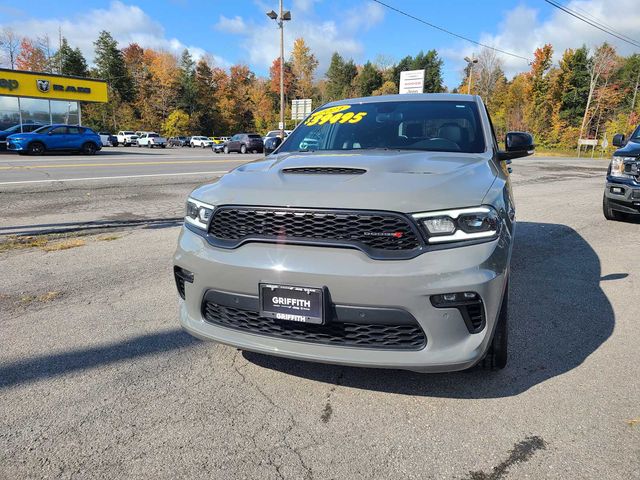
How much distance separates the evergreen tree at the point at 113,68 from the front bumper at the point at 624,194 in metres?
70.9

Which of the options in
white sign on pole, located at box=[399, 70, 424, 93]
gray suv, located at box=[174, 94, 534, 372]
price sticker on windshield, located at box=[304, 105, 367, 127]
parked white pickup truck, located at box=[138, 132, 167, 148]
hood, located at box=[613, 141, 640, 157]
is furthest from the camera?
parked white pickup truck, located at box=[138, 132, 167, 148]

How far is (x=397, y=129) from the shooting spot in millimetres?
3840

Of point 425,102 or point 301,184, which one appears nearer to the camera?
point 301,184

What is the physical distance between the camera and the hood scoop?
105 inches

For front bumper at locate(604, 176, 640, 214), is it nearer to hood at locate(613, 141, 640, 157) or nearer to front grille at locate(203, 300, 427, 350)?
hood at locate(613, 141, 640, 157)

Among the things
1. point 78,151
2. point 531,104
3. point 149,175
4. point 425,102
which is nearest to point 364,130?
point 425,102

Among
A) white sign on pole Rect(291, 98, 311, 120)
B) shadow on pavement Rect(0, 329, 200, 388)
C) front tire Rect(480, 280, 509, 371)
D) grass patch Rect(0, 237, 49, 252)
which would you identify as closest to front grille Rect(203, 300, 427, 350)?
front tire Rect(480, 280, 509, 371)

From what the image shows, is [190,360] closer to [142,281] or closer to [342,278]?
[342,278]

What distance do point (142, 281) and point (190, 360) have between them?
1902 mm

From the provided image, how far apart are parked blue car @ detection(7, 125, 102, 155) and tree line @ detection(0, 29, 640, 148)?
1576 inches

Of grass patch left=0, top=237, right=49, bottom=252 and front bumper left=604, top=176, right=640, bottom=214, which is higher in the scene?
front bumper left=604, top=176, right=640, bottom=214

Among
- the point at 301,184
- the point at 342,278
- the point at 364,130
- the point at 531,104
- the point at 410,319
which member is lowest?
the point at 410,319

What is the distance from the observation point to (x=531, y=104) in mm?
66688

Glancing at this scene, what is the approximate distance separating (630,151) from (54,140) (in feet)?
82.8
